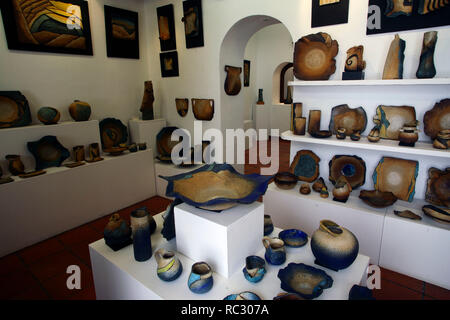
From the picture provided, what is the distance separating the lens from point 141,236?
130 cm

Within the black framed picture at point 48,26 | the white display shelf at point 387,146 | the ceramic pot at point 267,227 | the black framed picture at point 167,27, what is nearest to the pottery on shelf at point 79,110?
the black framed picture at point 48,26

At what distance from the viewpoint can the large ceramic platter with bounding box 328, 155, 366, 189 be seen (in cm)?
233

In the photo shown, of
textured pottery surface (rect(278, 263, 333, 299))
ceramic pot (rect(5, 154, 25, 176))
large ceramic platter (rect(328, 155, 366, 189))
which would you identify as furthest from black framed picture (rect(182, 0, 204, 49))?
textured pottery surface (rect(278, 263, 333, 299))

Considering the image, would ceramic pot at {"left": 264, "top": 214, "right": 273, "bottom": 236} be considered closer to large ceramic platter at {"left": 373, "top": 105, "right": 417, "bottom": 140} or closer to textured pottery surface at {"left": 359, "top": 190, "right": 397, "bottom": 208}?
textured pottery surface at {"left": 359, "top": 190, "right": 397, "bottom": 208}

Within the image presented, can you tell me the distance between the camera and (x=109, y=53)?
3340 millimetres

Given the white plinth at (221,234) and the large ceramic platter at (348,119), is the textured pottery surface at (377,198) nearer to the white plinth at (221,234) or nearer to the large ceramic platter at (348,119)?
the large ceramic platter at (348,119)

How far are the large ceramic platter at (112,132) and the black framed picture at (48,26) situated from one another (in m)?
0.81

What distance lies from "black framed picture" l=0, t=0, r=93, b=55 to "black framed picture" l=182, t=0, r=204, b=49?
3.58ft

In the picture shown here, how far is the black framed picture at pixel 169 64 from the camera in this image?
350cm

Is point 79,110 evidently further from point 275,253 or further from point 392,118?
point 392,118

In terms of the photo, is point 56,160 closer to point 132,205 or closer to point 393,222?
point 132,205

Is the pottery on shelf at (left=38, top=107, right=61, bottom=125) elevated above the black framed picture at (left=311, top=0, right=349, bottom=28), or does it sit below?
below

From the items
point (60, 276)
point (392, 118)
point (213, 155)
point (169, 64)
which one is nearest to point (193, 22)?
point (169, 64)
